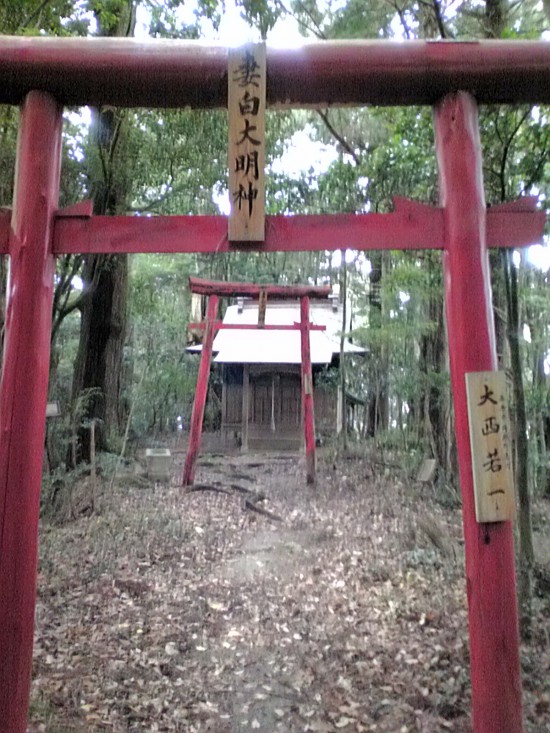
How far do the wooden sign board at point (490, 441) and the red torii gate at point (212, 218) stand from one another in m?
0.07

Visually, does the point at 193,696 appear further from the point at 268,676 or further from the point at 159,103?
the point at 159,103

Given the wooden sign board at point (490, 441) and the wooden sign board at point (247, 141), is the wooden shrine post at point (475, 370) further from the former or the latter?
the wooden sign board at point (247, 141)

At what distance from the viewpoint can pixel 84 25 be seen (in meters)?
7.89

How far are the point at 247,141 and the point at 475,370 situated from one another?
180cm

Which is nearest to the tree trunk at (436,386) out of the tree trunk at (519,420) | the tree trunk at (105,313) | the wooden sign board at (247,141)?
the tree trunk at (519,420)

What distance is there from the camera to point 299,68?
3256 mm

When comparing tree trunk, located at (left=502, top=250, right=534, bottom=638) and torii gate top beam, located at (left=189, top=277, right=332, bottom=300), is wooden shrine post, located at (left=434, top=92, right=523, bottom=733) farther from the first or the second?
torii gate top beam, located at (left=189, top=277, right=332, bottom=300)

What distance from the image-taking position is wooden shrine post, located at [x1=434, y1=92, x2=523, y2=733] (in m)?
2.86

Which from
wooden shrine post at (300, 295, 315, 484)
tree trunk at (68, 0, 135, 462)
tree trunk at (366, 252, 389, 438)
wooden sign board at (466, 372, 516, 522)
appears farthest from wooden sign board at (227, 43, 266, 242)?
tree trunk at (366, 252, 389, 438)

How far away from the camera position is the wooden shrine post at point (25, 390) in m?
2.91

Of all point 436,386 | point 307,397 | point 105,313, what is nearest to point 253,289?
point 307,397

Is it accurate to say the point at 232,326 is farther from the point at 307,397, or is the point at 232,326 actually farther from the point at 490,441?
the point at 490,441

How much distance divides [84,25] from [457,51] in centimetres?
663

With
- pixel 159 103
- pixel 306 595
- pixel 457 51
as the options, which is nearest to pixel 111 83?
pixel 159 103
